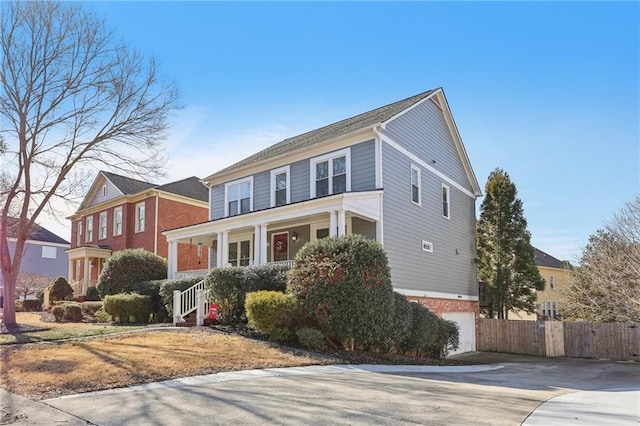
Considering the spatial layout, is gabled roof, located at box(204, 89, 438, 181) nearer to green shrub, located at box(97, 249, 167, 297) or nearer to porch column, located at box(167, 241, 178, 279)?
porch column, located at box(167, 241, 178, 279)

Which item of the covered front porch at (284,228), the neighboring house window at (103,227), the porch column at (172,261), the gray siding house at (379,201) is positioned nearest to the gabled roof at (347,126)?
the gray siding house at (379,201)

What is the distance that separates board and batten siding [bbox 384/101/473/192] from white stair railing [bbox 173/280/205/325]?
872cm

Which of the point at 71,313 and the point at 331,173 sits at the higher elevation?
the point at 331,173

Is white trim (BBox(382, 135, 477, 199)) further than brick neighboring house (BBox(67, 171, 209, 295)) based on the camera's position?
No

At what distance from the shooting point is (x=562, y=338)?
2047 cm

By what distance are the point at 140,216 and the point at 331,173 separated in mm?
15891

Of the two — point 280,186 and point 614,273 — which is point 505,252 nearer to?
point 614,273

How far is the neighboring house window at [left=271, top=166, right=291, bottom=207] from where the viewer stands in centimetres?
2003

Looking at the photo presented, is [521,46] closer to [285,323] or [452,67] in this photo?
[452,67]

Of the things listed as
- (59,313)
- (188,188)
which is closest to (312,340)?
(59,313)

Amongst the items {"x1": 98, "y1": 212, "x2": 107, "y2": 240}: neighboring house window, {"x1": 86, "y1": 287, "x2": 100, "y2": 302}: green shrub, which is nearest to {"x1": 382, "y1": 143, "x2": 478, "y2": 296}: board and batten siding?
{"x1": 86, "y1": 287, "x2": 100, "y2": 302}: green shrub

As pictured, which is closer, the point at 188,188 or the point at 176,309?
the point at 176,309

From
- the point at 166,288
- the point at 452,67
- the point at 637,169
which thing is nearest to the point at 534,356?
the point at 637,169

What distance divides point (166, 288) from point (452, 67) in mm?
12617
